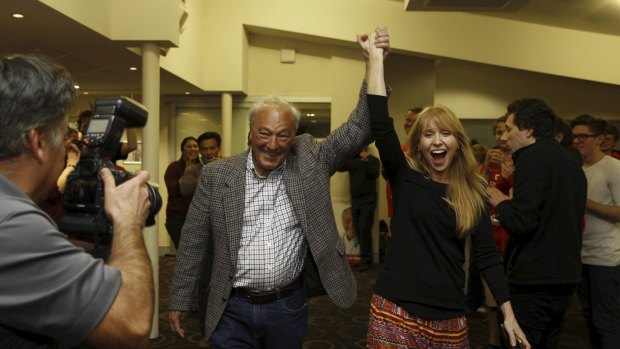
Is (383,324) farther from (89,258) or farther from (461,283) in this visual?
(89,258)

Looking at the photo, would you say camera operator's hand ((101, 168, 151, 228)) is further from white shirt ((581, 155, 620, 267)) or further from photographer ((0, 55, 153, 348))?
white shirt ((581, 155, 620, 267))

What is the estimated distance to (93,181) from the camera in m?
1.18

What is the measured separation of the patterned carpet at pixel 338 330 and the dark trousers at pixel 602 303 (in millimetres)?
962

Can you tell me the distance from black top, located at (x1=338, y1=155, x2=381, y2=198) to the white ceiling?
7.52 feet

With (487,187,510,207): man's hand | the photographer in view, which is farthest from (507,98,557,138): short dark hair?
the photographer

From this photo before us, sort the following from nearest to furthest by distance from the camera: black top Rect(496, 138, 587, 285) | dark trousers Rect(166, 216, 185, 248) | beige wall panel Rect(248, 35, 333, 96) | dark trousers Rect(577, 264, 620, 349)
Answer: black top Rect(496, 138, 587, 285)
dark trousers Rect(577, 264, 620, 349)
dark trousers Rect(166, 216, 185, 248)
beige wall panel Rect(248, 35, 333, 96)

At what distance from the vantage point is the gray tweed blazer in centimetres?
207

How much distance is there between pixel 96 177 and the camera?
3.87 feet

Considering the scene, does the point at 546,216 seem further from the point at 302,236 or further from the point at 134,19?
the point at 134,19

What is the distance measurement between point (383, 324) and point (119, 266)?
1109mm

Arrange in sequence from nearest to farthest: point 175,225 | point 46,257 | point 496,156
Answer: point 46,257 < point 496,156 < point 175,225

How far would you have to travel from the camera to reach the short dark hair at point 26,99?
976 mm

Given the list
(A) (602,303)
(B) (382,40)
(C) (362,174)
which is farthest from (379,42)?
(C) (362,174)

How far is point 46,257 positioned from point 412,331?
51.5 inches
